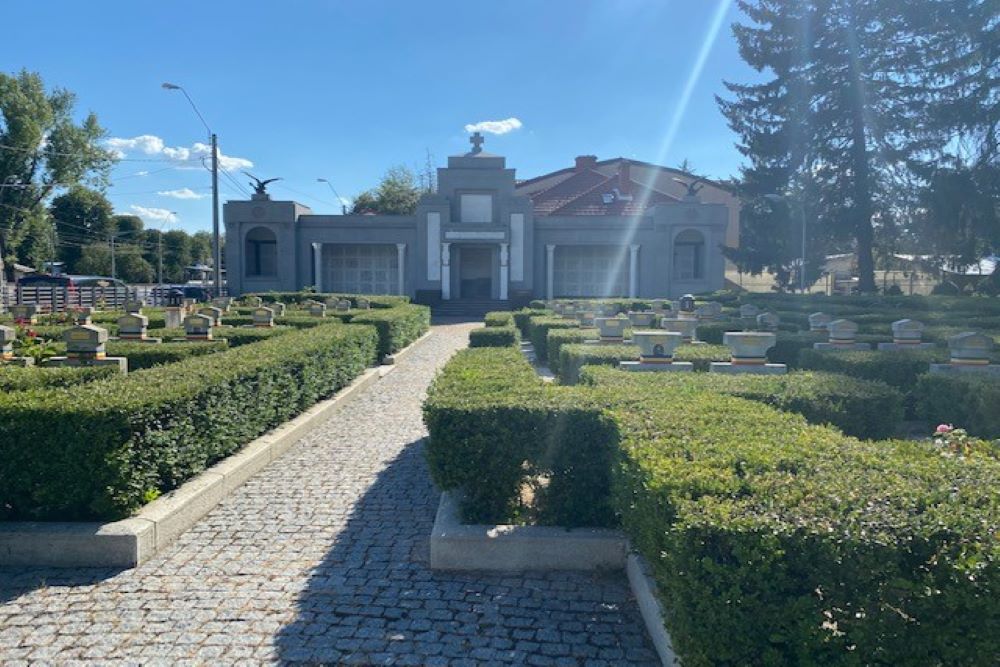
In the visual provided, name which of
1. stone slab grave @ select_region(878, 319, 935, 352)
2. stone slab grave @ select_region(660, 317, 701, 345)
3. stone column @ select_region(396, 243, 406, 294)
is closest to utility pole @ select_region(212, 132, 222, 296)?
stone column @ select_region(396, 243, 406, 294)

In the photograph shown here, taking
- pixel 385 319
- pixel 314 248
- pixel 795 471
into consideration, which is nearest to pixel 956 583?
pixel 795 471

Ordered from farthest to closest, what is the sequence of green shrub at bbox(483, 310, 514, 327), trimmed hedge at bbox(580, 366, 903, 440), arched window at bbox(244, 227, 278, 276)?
arched window at bbox(244, 227, 278, 276) < green shrub at bbox(483, 310, 514, 327) < trimmed hedge at bbox(580, 366, 903, 440)

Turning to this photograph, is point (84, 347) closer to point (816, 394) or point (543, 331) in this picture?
point (543, 331)

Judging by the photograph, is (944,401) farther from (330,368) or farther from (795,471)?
(330,368)

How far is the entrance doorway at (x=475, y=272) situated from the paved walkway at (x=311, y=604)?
32.4 metres

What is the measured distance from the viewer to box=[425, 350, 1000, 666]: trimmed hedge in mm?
2291

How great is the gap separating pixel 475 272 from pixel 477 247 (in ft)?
5.15

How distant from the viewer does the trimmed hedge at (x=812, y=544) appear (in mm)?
2291

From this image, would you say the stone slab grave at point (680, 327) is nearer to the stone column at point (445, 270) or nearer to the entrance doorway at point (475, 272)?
the stone column at point (445, 270)

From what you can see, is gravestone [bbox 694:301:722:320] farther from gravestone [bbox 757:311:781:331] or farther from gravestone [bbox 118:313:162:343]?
gravestone [bbox 118:313:162:343]

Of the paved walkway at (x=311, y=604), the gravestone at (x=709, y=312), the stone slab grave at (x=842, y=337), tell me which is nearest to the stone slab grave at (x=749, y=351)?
the stone slab grave at (x=842, y=337)

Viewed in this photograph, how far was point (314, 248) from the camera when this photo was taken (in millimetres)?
36250

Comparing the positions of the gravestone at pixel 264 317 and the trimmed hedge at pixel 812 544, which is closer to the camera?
the trimmed hedge at pixel 812 544

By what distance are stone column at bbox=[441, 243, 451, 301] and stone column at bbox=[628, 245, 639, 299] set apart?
9.73m
